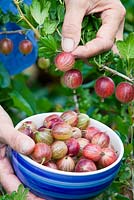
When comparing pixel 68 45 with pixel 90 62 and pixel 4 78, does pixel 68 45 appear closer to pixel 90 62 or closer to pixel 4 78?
pixel 90 62

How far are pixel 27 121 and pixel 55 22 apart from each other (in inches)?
9.7

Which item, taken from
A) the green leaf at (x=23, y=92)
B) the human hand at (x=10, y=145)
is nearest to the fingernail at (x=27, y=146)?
the human hand at (x=10, y=145)

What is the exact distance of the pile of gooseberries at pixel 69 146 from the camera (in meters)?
1.09

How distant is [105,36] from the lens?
1232mm

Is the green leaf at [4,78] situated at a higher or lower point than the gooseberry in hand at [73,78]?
lower

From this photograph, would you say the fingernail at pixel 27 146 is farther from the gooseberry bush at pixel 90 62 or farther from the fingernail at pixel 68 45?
the fingernail at pixel 68 45

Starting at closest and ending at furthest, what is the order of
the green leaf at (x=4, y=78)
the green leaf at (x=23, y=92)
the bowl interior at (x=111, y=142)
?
the bowl interior at (x=111, y=142), the green leaf at (x=4, y=78), the green leaf at (x=23, y=92)

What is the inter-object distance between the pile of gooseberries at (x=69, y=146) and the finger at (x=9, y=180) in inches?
3.4

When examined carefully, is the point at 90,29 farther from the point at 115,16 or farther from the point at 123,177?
the point at 123,177

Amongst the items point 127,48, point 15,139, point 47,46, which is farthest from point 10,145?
point 127,48

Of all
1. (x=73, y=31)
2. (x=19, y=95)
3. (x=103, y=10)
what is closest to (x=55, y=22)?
(x=73, y=31)

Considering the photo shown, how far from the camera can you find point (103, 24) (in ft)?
4.19

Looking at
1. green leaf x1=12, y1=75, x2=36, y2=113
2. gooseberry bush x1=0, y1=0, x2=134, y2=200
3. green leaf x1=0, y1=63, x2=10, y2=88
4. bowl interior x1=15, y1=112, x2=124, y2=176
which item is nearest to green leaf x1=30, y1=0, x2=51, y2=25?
gooseberry bush x1=0, y1=0, x2=134, y2=200

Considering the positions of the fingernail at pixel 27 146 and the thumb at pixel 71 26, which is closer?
the fingernail at pixel 27 146
